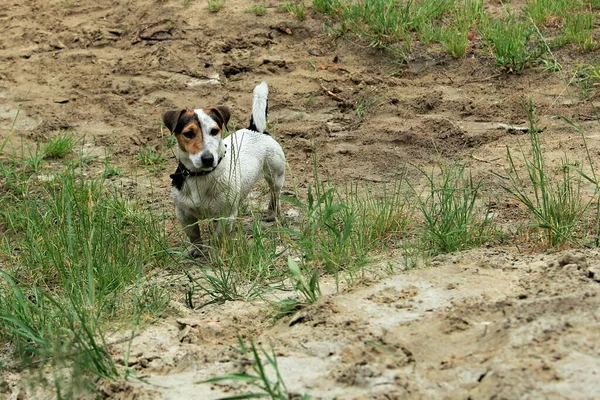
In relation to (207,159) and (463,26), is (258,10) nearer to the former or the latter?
(463,26)

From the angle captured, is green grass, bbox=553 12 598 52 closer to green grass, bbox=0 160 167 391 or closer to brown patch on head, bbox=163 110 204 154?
Answer: brown patch on head, bbox=163 110 204 154

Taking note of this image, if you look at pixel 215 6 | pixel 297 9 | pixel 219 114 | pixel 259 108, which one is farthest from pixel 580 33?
pixel 219 114

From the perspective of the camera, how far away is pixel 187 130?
5.52m

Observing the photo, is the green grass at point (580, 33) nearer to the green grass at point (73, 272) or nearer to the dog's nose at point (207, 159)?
the dog's nose at point (207, 159)

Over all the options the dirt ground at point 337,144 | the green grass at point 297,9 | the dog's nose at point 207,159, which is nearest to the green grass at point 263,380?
the dirt ground at point 337,144

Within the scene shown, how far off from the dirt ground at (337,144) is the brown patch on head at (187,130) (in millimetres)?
926

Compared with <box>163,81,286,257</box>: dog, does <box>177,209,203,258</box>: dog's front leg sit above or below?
below

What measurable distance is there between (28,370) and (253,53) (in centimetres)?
544

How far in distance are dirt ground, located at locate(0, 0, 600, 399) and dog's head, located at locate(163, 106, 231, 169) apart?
0.86 metres

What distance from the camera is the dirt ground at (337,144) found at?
3.31 meters

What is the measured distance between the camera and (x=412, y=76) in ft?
27.4

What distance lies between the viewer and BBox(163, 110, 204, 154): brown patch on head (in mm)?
5504

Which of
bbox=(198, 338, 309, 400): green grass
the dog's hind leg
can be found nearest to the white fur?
the dog's hind leg

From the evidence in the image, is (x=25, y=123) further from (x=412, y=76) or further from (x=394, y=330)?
(x=394, y=330)
